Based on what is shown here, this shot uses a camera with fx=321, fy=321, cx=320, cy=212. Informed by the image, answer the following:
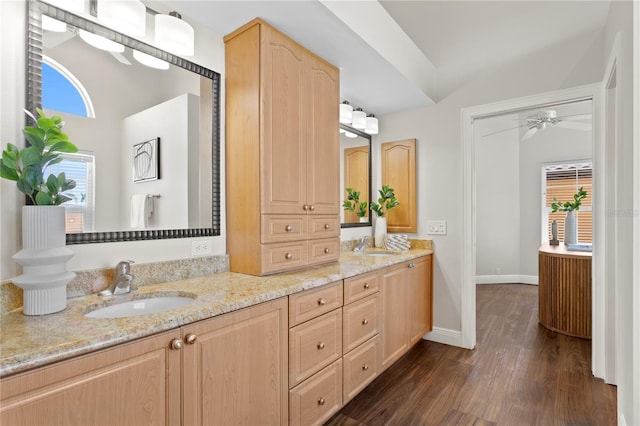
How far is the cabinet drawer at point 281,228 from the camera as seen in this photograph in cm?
173

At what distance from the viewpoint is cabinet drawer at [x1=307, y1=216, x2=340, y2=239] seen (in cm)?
203

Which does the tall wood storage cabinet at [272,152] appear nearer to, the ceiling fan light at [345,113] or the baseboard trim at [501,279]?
the ceiling fan light at [345,113]

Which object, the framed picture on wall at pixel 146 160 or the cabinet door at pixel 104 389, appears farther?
the framed picture on wall at pixel 146 160

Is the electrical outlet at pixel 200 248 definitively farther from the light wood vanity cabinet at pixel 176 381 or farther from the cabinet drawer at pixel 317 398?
the cabinet drawer at pixel 317 398

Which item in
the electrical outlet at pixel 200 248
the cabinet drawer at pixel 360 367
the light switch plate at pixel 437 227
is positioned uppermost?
the light switch plate at pixel 437 227

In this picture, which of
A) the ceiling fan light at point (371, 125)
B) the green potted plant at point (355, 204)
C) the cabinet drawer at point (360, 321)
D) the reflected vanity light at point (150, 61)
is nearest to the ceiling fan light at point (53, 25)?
the reflected vanity light at point (150, 61)

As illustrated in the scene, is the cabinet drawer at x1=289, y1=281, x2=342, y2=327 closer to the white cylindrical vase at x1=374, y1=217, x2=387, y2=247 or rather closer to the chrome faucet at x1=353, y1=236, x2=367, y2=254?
the chrome faucet at x1=353, y1=236, x2=367, y2=254

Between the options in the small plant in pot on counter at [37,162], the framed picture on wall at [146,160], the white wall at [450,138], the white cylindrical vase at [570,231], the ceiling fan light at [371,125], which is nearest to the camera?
the small plant in pot on counter at [37,162]

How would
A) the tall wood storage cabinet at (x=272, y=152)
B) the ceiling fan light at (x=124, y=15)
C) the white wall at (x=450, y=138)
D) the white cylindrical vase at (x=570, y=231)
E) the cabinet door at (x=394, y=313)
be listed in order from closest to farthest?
the ceiling fan light at (x=124, y=15)
the tall wood storage cabinet at (x=272, y=152)
the cabinet door at (x=394, y=313)
the white wall at (x=450, y=138)
the white cylindrical vase at (x=570, y=231)

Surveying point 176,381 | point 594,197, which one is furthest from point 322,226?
point 594,197

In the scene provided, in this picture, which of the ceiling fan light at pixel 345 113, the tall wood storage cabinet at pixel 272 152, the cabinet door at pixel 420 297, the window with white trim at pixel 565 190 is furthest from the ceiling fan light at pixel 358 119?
the window with white trim at pixel 565 190

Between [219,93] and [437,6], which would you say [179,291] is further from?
[437,6]

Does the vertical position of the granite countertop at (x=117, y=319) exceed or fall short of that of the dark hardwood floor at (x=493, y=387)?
it exceeds it

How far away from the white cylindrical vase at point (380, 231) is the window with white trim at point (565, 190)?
3.67m
